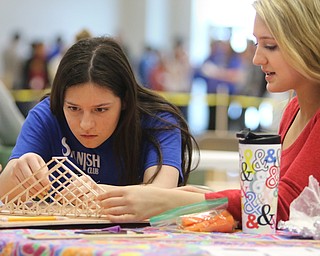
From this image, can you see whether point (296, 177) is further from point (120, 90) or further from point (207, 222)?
point (120, 90)

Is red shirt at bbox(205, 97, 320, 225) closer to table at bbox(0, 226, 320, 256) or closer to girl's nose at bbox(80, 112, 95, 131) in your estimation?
table at bbox(0, 226, 320, 256)

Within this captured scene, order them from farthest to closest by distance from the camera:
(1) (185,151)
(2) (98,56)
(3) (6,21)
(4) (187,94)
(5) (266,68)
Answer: (3) (6,21) < (4) (187,94) < (1) (185,151) < (2) (98,56) < (5) (266,68)

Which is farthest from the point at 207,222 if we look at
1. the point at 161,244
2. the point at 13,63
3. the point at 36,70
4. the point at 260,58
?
the point at 13,63

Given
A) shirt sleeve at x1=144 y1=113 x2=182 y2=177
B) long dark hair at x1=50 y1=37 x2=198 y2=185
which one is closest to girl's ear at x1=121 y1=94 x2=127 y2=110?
long dark hair at x1=50 y1=37 x2=198 y2=185

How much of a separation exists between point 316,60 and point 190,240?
1.67ft

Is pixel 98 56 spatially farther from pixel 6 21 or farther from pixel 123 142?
pixel 6 21

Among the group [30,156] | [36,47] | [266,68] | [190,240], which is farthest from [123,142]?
[36,47]

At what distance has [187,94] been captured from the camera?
10.2 m

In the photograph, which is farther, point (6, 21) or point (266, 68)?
point (6, 21)

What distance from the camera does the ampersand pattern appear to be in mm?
1283

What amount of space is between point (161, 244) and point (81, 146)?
85cm

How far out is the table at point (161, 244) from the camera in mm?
1040

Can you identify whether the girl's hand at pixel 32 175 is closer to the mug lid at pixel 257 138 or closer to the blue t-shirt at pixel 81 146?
the blue t-shirt at pixel 81 146

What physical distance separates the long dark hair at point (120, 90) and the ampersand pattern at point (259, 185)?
52 cm
